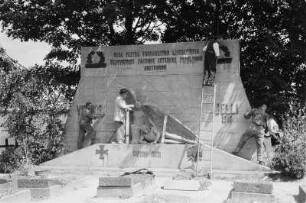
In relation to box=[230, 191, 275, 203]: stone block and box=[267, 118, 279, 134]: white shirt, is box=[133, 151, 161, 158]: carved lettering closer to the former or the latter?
box=[267, 118, 279, 134]: white shirt

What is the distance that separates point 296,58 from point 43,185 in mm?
9977

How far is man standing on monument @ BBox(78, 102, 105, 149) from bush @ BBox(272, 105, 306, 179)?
6.16 metres

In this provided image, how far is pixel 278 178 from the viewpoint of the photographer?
42.1ft

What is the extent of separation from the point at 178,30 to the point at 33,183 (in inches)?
386

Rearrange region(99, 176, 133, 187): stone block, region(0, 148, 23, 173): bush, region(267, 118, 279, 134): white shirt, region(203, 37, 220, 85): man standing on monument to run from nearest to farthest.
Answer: region(99, 176, 133, 187): stone block
region(267, 118, 279, 134): white shirt
region(203, 37, 220, 85): man standing on monument
region(0, 148, 23, 173): bush

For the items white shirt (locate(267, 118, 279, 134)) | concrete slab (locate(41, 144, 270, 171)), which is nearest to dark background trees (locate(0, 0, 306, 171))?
white shirt (locate(267, 118, 279, 134))

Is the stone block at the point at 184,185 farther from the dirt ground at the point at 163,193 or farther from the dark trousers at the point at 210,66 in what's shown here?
the dark trousers at the point at 210,66

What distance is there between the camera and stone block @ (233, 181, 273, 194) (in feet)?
32.9

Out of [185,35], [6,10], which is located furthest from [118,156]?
[6,10]

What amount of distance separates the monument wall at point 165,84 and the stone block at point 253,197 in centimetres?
502

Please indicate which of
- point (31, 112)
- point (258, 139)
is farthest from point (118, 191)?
point (31, 112)

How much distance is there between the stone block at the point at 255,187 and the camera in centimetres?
1003

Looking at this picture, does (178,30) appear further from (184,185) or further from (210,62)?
(184,185)

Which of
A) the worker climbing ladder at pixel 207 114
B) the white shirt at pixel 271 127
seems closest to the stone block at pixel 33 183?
the worker climbing ladder at pixel 207 114
